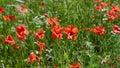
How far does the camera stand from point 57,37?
3.61m

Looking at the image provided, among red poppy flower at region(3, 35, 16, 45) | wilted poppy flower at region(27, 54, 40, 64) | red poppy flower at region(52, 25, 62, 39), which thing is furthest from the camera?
red poppy flower at region(52, 25, 62, 39)

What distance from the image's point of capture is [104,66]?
3752 mm

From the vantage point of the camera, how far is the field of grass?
3.61 metres

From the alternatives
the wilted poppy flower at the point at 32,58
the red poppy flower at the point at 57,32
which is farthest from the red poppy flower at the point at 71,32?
the wilted poppy flower at the point at 32,58

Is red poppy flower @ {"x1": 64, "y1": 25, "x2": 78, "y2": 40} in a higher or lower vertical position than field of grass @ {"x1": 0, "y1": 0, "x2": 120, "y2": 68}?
higher

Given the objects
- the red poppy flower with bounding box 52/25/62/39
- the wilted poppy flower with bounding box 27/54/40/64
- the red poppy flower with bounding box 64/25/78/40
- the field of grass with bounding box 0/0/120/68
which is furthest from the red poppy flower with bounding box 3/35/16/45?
the red poppy flower with bounding box 64/25/78/40

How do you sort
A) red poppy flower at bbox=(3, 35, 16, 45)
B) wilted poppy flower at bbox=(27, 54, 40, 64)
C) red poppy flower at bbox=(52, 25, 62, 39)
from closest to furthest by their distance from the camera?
wilted poppy flower at bbox=(27, 54, 40, 64)
red poppy flower at bbox=(3, 35, 16, 45)
red poppy flower at bbox=(52, 25, 62, 39)

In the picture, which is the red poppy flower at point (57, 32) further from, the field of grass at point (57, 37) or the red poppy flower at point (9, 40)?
the red poppy flower at point (9, 40)

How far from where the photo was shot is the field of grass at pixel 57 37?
3.61m

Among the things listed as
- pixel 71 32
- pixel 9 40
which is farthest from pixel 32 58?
pixel 71 32

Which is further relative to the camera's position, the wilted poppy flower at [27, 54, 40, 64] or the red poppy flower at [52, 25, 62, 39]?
the red poppy flower at [52, 25, 62, 39]

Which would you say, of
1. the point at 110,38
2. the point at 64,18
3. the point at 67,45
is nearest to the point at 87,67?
the point at 67,45

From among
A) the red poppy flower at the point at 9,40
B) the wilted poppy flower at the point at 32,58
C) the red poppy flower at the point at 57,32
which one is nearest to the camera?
the wilted poppy flower at the point at 32,58

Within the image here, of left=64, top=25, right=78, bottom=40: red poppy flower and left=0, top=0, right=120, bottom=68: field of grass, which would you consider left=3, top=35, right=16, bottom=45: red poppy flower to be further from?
left=64, top=25, right=78, bottom=40: red poppy flower
